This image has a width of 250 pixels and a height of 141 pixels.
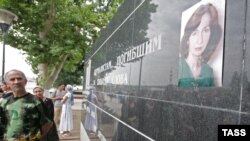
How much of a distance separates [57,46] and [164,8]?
45.1ft

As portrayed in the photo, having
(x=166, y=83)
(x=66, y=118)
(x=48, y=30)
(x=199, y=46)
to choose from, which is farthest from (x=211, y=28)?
(x=48, y=30)

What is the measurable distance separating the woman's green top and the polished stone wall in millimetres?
30

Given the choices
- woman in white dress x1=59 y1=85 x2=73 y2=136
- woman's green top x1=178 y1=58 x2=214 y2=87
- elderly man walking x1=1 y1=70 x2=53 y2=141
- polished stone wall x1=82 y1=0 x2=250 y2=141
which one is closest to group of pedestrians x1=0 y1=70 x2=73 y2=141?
elderly man walking x1=1 y1=70 x2=53 y2=141

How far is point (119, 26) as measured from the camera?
5.29 m

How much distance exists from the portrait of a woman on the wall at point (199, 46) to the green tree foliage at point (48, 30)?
546 inches

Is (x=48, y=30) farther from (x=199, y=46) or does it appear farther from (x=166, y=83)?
(x=199, y=46)

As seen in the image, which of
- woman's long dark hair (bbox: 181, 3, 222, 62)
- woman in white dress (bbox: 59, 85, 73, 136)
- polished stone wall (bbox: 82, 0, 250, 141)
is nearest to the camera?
polished stone wall (bbox: 82, 0, 250, 141)

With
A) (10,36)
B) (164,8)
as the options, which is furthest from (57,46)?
(164,8)

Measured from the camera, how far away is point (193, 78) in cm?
219

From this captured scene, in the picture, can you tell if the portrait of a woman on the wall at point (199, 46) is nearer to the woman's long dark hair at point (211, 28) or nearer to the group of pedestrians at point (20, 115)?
the woman's long dark hair at point (211, 28)

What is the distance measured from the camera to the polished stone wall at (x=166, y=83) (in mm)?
1742

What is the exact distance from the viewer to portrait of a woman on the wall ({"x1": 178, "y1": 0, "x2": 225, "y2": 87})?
6.48 ft

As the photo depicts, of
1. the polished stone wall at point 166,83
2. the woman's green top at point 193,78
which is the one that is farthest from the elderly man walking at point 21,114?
the woman's green top at point 193,78

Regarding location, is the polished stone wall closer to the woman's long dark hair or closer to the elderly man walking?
the woman's long dark hair
